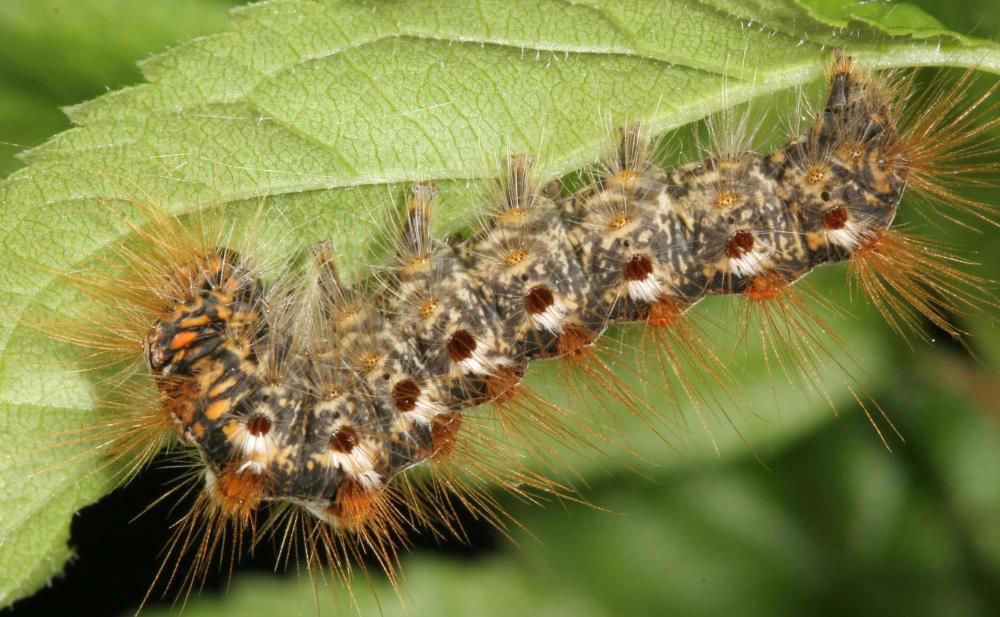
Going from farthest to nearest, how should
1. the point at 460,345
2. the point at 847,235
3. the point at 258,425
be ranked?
the point at 847,235 → the point at 460,345 → the point at 258,425

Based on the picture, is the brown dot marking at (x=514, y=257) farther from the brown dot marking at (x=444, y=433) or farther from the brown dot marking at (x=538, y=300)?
the brown dot marking at (x=444, y=433)

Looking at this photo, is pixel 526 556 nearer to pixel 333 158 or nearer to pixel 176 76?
pixel 333 158

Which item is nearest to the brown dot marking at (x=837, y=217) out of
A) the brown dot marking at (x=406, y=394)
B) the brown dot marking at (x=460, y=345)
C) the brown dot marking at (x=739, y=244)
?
the brown dot marking at (x=739, y=244)

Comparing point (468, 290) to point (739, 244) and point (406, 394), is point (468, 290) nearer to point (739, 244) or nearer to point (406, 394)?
point (406, 394)

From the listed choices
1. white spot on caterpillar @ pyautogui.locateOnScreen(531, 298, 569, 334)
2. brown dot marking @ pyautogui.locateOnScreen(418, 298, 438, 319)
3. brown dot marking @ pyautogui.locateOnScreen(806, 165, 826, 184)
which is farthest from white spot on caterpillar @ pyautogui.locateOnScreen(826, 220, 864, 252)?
brown dot marking @ pyautogui.locateOnScreen(418, 298, 438, 319)

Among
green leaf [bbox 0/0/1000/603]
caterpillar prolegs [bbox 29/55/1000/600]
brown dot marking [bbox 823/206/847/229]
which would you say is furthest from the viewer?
brown dot marking [bbox 823/206/847/229]

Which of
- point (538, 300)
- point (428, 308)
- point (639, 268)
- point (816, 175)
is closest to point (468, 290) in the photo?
point (428, 308)

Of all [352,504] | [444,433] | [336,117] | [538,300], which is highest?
[336,117]

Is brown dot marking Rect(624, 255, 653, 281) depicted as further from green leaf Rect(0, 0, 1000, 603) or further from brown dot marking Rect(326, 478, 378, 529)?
brown dot marking Rect(326, 478, 378, 529)
